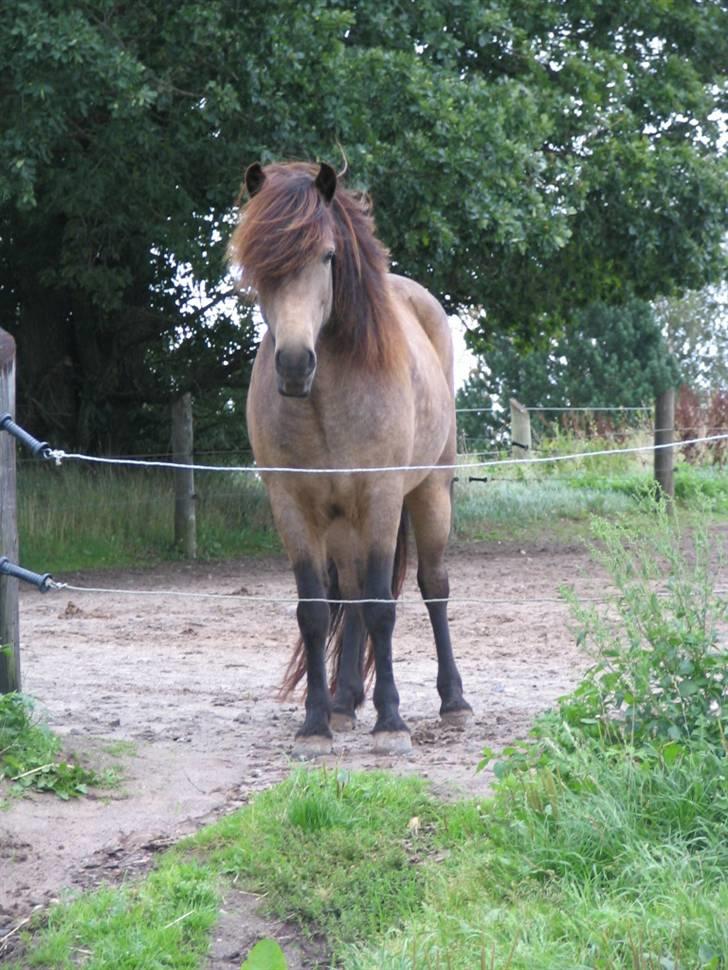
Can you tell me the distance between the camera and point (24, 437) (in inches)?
182

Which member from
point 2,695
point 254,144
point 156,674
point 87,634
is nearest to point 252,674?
point 156,674

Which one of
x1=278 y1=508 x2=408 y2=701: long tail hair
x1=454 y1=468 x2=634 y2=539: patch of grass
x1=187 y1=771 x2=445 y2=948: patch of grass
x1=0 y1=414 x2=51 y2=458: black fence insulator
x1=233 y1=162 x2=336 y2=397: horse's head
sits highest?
x1=233 y1=162 x2=336 y2=397: horse's head

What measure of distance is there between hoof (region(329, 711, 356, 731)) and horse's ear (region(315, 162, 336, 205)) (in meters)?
2.25

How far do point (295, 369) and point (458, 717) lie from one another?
190 cm

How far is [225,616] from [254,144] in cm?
397

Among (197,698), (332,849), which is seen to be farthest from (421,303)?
(332,849)

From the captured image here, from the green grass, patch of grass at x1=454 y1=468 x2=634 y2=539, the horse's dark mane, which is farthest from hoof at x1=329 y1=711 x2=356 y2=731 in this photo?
patch of grass at x1=454 y1=468 x2=634 y2=539

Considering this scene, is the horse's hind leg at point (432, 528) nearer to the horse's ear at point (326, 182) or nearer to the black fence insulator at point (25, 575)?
the horse's ear at point (326, 182)

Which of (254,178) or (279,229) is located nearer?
(279,229)

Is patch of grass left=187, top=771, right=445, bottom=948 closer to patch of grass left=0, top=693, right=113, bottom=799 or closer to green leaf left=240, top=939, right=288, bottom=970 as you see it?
patch of grass left=0, top=693, right=113, bottom=799

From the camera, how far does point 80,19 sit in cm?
1000

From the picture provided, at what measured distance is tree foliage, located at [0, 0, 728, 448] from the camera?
10547 mm

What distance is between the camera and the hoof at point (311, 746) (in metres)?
5.23

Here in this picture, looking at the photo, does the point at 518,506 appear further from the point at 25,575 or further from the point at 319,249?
the point at 25,575
